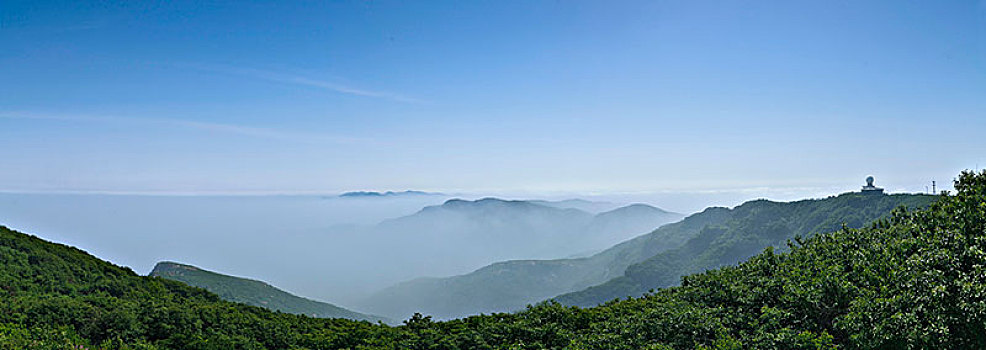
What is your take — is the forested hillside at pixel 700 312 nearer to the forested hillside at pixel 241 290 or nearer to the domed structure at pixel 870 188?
the forested hillside at pixel 241 290

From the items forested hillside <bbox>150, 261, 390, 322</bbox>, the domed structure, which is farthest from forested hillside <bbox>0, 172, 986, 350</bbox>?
the domed structure

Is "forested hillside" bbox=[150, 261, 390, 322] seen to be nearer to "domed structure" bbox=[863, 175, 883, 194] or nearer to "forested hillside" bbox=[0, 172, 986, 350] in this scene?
"forested hillside" bbox=[0, 172, 986, 350]

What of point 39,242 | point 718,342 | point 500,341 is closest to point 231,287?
point 39,242

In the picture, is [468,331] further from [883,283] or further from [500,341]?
[883,283]

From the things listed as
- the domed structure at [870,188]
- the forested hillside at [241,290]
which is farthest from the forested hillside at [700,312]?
the domed structure at [870,188]

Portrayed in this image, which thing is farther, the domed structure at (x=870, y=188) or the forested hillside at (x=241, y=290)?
the domed structure at (x=870, y=188)

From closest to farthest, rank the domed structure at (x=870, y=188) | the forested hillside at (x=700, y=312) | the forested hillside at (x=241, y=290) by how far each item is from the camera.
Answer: the forested hillside at (x=700, y=312)
the forested hillside at (x=241, y=290)
the domed structure at (x=870, y=188)
